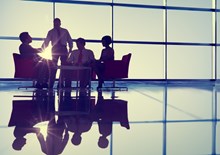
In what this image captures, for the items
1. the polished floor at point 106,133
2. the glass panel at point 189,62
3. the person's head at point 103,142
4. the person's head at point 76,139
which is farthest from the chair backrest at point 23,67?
the glass panel at point 189,62

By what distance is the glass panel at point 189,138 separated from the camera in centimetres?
156

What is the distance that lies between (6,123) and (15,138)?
0.60 metres

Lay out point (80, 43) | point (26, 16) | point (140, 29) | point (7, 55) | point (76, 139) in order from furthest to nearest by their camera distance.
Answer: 1. point (140, 29)
2. point (26, 16)
3. point (7, 55)
4. point (80, 43)
5. point (76, 139)

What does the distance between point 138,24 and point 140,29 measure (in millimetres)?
167

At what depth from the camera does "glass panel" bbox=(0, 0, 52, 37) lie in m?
7.80

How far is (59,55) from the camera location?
230 inches

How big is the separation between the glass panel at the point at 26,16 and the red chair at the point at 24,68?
224 cm

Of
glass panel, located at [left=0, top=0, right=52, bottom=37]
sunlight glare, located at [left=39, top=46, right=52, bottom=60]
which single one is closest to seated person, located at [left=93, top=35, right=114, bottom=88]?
sunlight glare, located at [left=39, top=46, right=52, bottom=60]

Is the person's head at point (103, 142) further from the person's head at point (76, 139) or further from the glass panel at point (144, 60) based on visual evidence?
the glass panel at point (144, 60)

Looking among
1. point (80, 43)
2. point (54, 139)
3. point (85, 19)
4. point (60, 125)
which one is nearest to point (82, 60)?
point (80, 43)

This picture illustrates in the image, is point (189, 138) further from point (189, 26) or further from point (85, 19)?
point (189, 26)

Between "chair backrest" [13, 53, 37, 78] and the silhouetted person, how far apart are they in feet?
1.22

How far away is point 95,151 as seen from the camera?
1.56 meters

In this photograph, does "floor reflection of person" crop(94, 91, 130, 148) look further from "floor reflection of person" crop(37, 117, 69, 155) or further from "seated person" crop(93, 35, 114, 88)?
"seated person" crop(93, 35, 114, 88)
